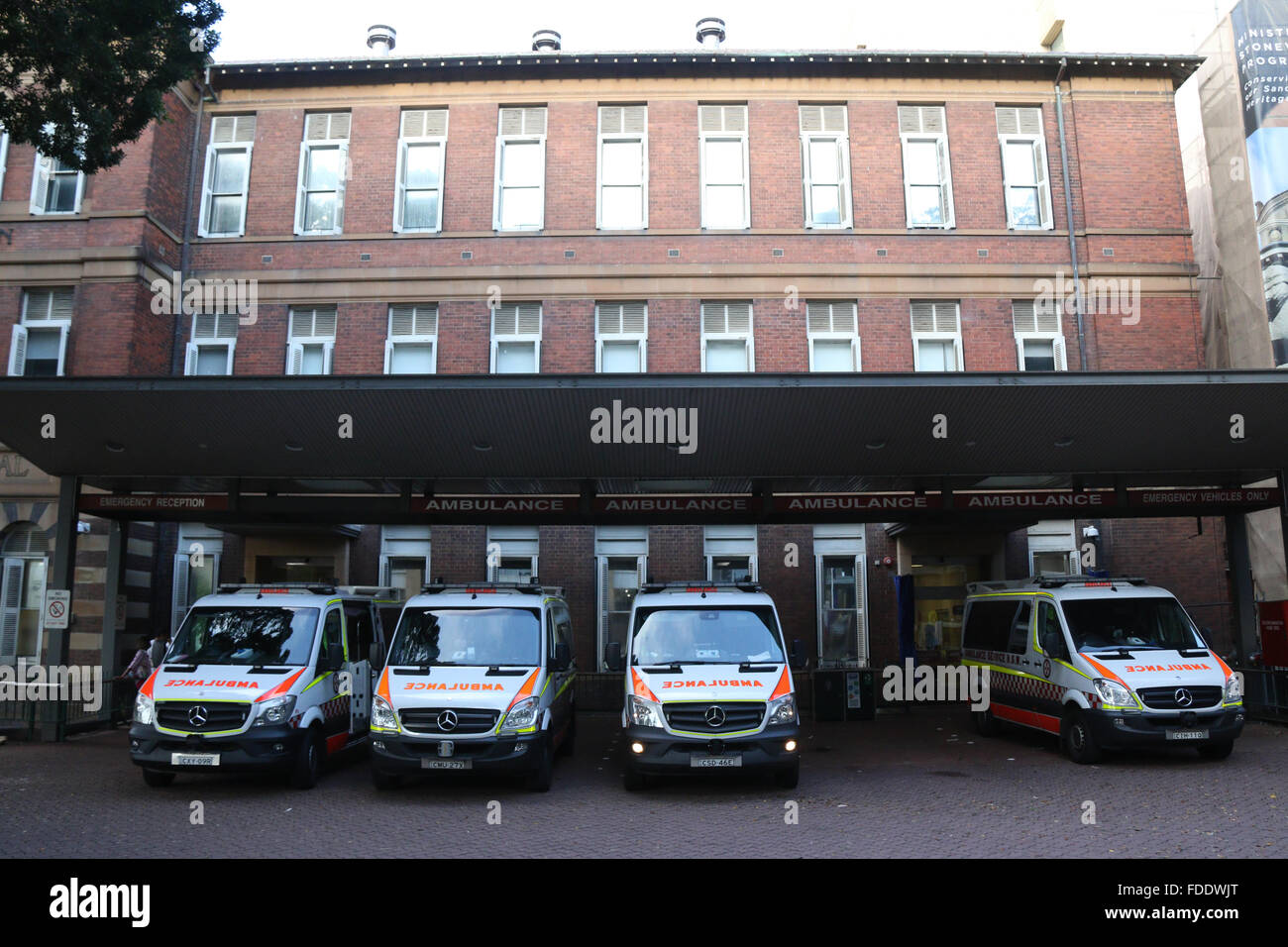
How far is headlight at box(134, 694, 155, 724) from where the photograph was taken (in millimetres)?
10883

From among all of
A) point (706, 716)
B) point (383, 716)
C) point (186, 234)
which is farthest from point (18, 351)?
point (706, 716)

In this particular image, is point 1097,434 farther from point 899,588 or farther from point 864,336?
point 864,336

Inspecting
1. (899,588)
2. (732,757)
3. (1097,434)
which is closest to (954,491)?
(899,588)

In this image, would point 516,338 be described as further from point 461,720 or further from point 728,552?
point 461,720

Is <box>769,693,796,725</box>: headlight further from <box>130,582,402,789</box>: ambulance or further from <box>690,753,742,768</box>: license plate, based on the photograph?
<box>130,582,402,789</box>: ambulance

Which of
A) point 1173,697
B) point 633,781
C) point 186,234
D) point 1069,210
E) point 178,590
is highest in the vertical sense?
point 1069,210

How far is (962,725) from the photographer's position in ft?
55.6

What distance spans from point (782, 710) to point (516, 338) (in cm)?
1223

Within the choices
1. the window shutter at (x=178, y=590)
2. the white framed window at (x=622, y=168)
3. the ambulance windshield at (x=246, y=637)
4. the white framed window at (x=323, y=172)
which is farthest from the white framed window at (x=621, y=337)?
the window shutter at (x=178, y=590)

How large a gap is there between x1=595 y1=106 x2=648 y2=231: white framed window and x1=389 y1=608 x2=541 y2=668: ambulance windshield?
11711 millimetres

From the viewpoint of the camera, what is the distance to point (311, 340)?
21.0 m

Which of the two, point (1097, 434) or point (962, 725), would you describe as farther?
point (962, 725)

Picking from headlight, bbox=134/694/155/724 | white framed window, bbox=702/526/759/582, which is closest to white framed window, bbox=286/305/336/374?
white framed window, bbox=702/526/759/582

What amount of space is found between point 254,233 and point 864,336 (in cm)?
1390
